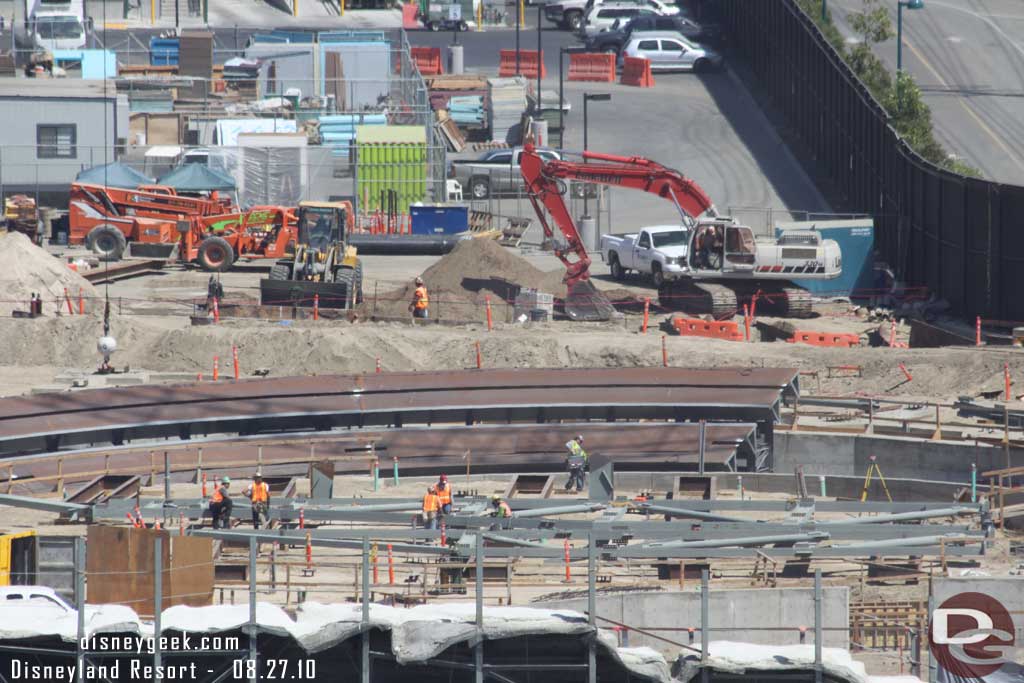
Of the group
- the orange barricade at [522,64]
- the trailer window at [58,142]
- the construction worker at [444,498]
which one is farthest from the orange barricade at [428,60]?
the construction worker at [444,498]

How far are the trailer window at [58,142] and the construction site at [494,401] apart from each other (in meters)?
0.50

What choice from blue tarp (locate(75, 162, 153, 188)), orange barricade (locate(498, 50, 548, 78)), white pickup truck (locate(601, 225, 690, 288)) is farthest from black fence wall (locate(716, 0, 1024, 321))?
blue tarp (locate(75, 162, 153, 188))

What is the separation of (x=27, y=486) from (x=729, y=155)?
34.2m

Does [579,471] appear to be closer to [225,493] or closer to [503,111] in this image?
[225,493]

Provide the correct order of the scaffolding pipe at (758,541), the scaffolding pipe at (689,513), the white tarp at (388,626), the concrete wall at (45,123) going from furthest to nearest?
the concrete wall at (45,123) → the scaffolding pipe at (689,513) → the scaffolding pipe at (758,541) → the white tarp at (388,626)

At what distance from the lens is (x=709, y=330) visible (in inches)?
1686

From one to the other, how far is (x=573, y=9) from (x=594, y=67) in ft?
24.9

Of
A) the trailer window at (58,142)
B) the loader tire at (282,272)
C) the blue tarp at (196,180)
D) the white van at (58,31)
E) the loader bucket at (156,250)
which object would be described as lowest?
the loader tire at (282,272)

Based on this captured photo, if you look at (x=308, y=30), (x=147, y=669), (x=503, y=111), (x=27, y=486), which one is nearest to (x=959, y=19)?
(x=503, y=111)

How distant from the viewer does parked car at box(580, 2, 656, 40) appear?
73.3m

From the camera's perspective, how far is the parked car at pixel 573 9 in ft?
248

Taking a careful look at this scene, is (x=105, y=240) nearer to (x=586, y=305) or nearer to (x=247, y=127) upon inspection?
(x=247, y=127)

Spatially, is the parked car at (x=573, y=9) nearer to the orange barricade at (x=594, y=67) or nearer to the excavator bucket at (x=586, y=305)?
the orange barricade at (x=594, y=67)

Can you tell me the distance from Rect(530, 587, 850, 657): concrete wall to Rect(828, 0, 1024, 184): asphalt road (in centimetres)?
2965
